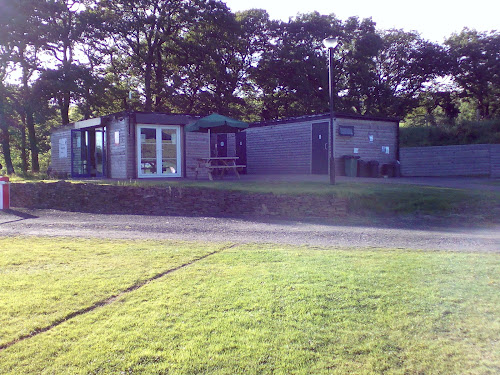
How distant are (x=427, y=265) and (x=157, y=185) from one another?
30.5ft

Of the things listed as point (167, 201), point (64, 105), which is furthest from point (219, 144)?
point (64, 105)

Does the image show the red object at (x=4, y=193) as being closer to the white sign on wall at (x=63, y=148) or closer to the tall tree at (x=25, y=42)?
the white sign on wall at (x=63, y=148)

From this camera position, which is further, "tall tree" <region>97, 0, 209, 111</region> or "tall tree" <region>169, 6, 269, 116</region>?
"tall tree" <region>169, 6, 269, 116</region>

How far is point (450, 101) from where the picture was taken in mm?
40938

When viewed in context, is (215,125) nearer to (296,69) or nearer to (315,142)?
(315,142)

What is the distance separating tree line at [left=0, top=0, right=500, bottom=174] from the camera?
29469 millimetres

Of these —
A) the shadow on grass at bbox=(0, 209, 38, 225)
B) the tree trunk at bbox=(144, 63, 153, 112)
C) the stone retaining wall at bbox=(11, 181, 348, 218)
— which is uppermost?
the tree trunk at bbox=(144, 63, 153, 112)

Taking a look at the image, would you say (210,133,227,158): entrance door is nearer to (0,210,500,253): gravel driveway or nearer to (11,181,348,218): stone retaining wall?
(11,181,348,218): stone retaining wall

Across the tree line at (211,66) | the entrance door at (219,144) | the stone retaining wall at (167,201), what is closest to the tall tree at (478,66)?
the tree line at (211,66)

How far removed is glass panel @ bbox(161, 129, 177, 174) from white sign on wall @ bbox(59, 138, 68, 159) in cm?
694

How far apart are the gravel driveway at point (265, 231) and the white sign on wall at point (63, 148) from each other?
11.4 meters

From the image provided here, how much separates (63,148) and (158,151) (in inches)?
291

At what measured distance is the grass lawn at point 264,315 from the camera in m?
3.18

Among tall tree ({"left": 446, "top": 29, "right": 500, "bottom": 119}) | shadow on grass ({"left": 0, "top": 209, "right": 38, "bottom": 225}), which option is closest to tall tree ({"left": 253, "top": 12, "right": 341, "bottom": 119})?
tall tree ({"left": 446, "top": 29, "right": 500, "bottom": 119})
